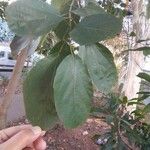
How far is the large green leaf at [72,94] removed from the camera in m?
0.64

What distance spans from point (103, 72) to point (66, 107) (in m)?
0.10

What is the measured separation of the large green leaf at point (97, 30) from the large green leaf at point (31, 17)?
0.04 m

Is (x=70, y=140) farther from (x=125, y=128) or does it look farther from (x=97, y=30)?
(x=97, y=30)

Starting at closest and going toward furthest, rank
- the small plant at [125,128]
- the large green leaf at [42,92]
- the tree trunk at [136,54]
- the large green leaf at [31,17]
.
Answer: the large green leaf at [31,17] < the large green leaf at [42,92] < the small plant at [125,128] < the tree trunk at [136,54]

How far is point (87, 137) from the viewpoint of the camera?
6469 millimetres

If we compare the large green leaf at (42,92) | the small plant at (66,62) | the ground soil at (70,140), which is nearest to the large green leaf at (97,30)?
the small plant at (66,62)

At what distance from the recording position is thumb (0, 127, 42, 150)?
2.64ft

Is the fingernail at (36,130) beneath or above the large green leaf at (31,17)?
beneath

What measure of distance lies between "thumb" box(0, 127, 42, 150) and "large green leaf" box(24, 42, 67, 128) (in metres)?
0.05

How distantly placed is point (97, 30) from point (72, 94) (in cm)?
11

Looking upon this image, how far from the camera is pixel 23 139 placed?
816 millimetres

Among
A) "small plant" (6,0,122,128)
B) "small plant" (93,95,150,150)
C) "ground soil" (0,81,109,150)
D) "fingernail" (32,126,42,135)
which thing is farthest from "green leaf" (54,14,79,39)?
"ground soil" (0,81,109,150)

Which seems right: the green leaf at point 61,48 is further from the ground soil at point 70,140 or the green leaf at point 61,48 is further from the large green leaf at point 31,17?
the ground soil at point 70,140

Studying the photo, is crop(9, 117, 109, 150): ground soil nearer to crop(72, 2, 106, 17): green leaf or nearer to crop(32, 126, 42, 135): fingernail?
crop(32, 126, 42, 135): fingernail
